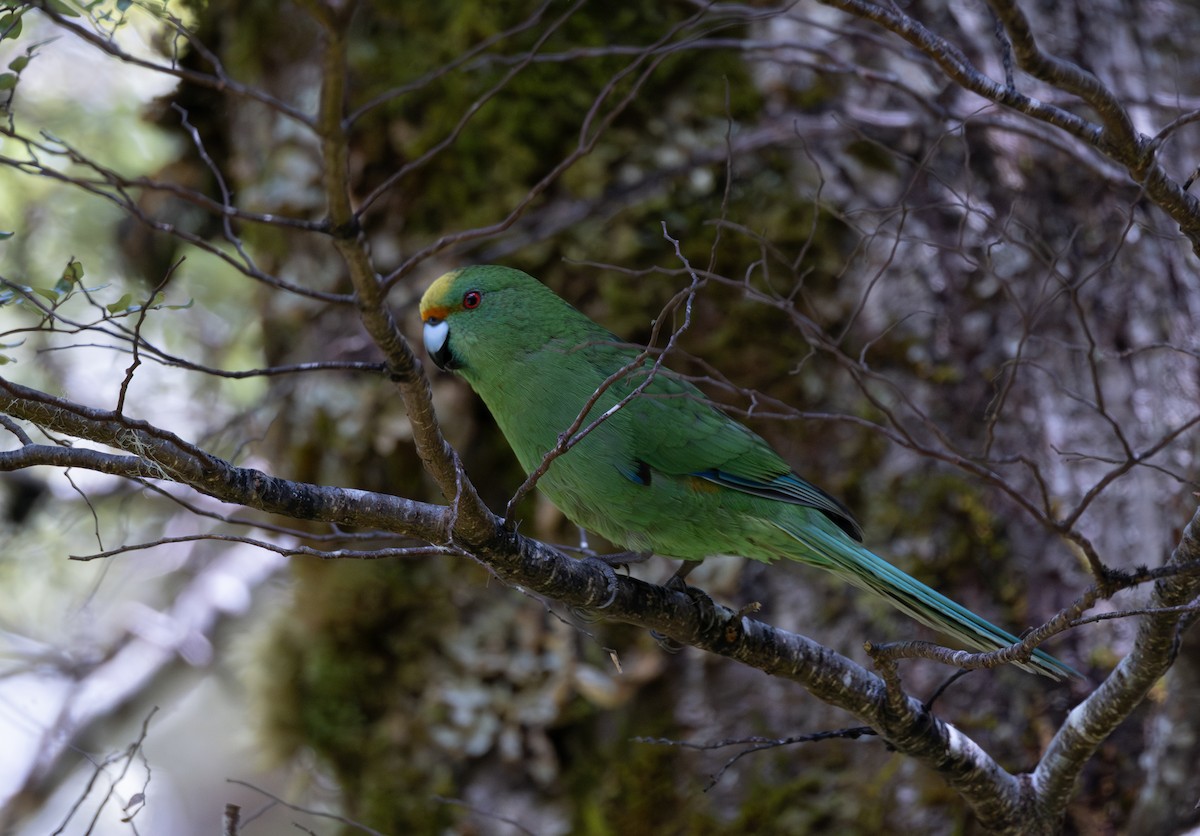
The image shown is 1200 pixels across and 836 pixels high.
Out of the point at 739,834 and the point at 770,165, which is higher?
the point at 770,165

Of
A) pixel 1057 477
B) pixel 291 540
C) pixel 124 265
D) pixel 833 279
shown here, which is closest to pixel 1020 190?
pixel 833 279

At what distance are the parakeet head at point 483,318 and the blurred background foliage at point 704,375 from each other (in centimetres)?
34

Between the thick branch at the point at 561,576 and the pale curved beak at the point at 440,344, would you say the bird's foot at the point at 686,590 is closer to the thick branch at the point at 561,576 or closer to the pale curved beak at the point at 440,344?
the thick branch at the point at 561,576

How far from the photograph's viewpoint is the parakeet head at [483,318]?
353cm

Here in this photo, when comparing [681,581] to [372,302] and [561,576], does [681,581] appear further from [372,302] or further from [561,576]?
[372,302]

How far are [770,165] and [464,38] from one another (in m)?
1.58

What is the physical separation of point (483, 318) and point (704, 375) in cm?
112

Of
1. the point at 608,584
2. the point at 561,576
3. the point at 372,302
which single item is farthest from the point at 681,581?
the point at 372,302

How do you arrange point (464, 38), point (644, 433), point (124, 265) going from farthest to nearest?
point (124, 265), point (464, 38), point (644, 433)

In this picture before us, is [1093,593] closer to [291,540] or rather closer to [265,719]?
[265,719]

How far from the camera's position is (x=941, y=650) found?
2.19 m

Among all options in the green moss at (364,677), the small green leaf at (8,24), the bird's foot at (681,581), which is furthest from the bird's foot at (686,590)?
the small green leaf at (8,24)

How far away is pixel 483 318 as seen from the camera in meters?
3.57

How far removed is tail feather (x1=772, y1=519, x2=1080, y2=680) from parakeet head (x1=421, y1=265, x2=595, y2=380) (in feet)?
3.68
